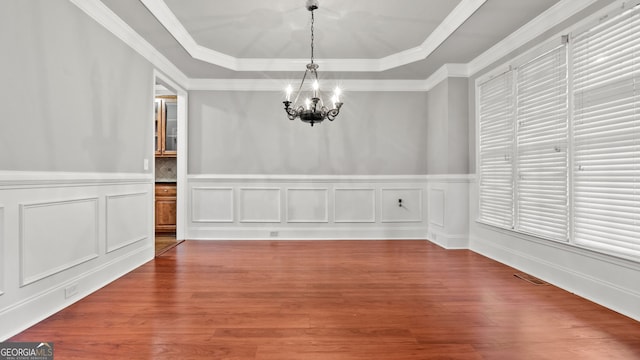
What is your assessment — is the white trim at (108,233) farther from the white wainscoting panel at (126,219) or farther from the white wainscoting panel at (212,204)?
the white wainscoting panel at (212,204)

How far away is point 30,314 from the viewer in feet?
7.25

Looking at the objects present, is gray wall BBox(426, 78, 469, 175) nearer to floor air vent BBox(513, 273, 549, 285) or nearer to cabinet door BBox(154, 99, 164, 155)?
floor air vent BBox(513, 273, 549, 285)

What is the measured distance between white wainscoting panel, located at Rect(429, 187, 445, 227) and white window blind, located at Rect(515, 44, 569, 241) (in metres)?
1.27

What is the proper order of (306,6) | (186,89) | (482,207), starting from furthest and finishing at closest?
1. (186,89)
2. (482,207)
3. (306,6)

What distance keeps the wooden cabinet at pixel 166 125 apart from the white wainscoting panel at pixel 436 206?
188 inches

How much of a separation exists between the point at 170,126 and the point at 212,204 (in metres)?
1.80

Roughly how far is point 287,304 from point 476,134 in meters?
3.60

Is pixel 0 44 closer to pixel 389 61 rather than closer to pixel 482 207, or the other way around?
pixel 389 61

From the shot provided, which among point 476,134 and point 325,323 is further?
point 476,134

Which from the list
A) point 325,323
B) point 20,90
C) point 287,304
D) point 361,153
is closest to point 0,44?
point 20,90

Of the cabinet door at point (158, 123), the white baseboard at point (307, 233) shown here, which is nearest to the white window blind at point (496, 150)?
the white baseboard at point (307, 233)

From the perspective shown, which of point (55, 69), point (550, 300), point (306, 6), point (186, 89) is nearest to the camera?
point (55, 69)

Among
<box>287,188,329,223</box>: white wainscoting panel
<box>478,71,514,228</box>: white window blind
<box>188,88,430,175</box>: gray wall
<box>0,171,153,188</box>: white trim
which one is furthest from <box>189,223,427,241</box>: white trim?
<box>0,171,153,188</box>: white trim

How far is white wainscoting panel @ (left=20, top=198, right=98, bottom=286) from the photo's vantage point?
7.24 feet
